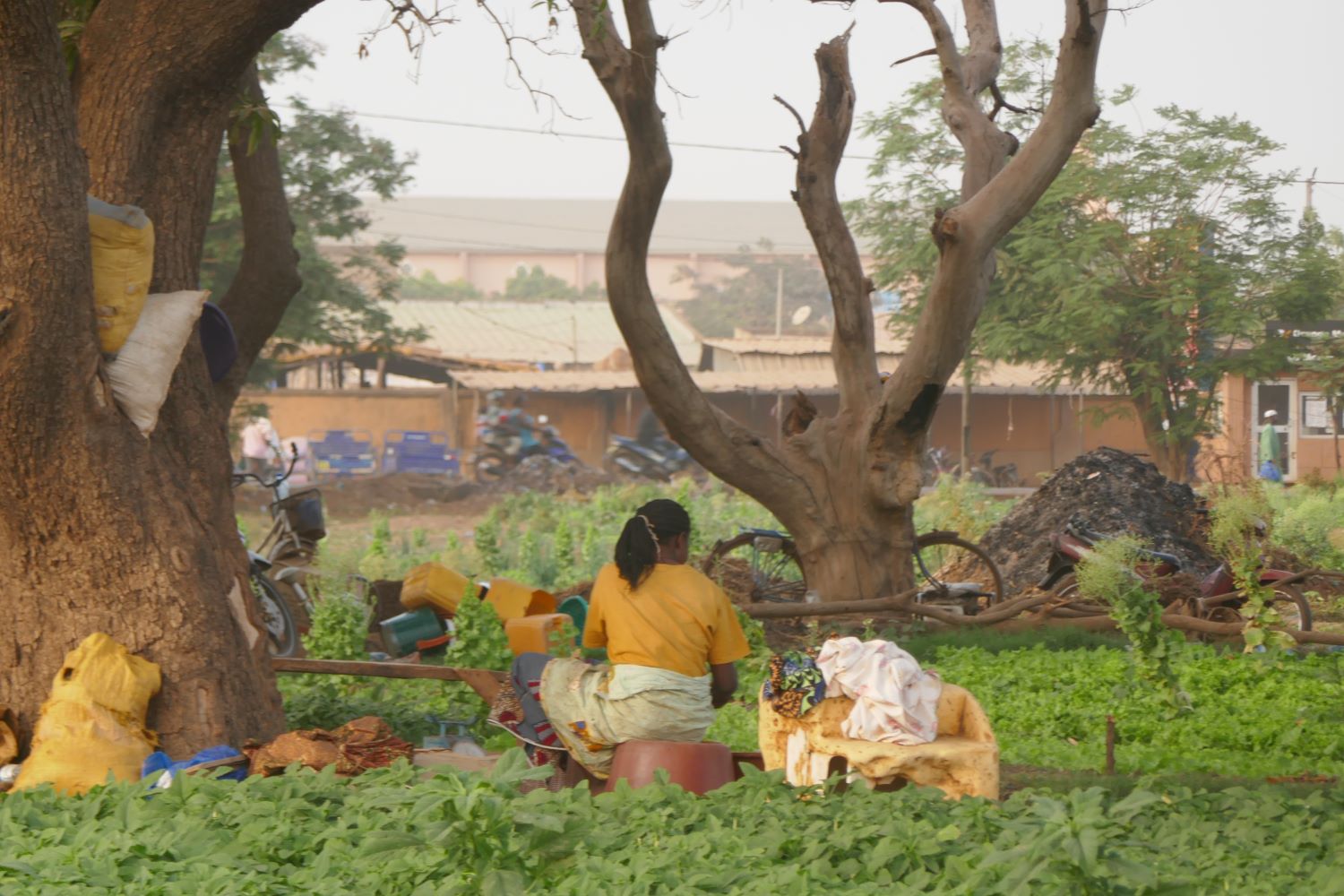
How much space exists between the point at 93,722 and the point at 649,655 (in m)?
2.28

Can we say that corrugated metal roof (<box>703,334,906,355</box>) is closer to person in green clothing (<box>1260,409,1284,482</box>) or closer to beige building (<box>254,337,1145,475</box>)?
beige building (<box>254,337,1145,475</box>)

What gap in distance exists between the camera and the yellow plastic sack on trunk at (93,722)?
6.12 metres

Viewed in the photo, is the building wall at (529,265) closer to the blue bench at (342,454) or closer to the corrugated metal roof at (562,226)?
the corrugated metal roof at (562,226)

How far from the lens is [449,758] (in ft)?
22.1

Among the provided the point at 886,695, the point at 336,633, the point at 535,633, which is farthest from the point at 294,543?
the point at 886,695

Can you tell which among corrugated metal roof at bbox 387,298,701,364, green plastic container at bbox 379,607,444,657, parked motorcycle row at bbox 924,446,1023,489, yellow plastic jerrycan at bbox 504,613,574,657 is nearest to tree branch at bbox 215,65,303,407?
green plastic container at bbox 379,607,444,657

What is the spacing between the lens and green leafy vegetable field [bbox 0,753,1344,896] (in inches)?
164

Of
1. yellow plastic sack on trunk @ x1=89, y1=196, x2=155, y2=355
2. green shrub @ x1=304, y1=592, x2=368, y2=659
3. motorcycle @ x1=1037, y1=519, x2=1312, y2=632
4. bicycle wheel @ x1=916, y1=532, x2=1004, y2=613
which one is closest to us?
yellow plastic sack on trunk @ x1=89, y1=196, x2=155, y2=355

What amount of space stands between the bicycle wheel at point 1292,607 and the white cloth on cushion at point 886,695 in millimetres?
5442

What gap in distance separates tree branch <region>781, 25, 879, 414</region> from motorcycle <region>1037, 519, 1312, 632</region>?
2062mm

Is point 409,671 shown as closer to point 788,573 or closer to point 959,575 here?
point 788,573

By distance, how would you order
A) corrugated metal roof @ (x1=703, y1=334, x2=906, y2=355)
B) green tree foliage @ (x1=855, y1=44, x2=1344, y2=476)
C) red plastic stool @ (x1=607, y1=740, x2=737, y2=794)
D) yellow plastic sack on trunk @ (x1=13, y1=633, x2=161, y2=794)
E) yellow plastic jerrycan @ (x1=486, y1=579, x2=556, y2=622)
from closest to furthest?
red plastic stool @ (x1=607, y1=740, x2=737, y2=794), yellow plastic sack on trunk @ (x1=13, y1=633, x2=161, y2=794), yellow plastic jerrycan @ (x1=486, y1=579, x2=556, y2=622), green tree foliage @ (x1=855, y1=44, x2=1344, y2=476), corrugated metal roof @ (x1=703, y1=334, x2=906, y2=355)

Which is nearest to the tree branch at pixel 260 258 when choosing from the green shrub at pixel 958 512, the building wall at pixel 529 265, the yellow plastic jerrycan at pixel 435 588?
the yellow plastic jerrycan at pixel 435 588

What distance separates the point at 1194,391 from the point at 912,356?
Result: 47.5 ft
